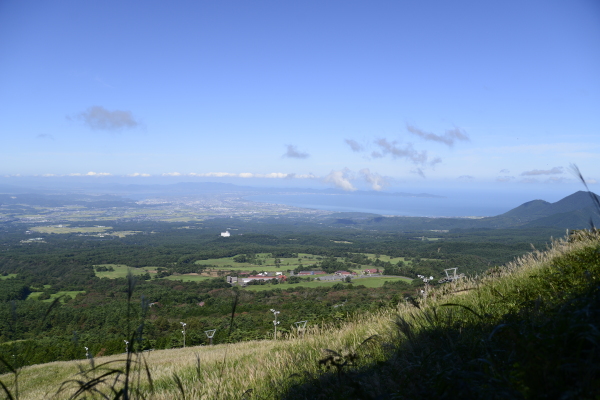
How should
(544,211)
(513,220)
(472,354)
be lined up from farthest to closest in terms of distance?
(544,211)
(513,220)
(472,354)

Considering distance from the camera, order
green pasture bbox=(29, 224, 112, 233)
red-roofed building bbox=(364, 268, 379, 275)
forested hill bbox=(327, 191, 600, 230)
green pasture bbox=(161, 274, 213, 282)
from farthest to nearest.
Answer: forested hill bbox=(327, 191, 600, 230)
green pasture bbox=(29, 224, 112, 233)
red-roofed building bbox=(364, 268, 379, 275)
green pasture bbox=(161, 274, 213, 282)

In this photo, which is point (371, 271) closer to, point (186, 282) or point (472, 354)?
point (186, 282)

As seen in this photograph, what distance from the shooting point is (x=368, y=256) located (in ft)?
214

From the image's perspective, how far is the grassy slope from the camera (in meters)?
1.58

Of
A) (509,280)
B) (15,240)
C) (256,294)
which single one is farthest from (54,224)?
(509,280)

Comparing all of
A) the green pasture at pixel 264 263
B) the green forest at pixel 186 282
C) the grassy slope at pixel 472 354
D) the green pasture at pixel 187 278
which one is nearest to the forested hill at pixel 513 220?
the green forest at pixel 186 282

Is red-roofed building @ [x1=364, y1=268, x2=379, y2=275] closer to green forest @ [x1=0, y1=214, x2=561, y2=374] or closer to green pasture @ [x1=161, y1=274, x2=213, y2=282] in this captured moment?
green forest @ [x1=0, y1=214, x2=561, y2=374]

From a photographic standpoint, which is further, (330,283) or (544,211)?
(544,211)

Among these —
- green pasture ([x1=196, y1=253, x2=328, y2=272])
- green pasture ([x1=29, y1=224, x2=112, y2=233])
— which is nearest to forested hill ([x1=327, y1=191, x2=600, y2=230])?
green pasture ([x1=196, y1=253, x2=328, y2=272])

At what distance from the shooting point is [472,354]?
7.77ft

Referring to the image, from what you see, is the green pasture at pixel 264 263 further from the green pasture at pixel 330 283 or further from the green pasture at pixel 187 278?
the green pasture at pixel 330 283

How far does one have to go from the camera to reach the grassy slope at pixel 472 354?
1.58 metres

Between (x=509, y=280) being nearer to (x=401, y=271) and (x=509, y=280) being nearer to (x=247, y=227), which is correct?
(x=401, y=271)

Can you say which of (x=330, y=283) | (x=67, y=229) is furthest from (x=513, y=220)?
(x=67, y=229)
